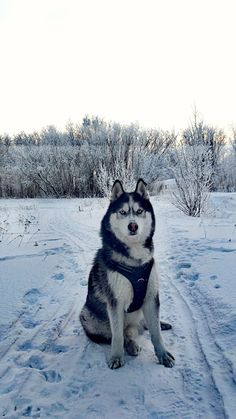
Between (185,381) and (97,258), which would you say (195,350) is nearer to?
(185,381)

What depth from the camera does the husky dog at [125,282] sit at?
10.4 ft

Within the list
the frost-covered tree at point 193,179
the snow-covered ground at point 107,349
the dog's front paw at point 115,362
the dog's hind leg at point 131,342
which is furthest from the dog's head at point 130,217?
the frost-covered tree at point 193,179

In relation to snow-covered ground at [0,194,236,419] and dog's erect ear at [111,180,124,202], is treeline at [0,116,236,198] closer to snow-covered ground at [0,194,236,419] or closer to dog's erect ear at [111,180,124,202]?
snow-covered ground at [0,194,236,419]

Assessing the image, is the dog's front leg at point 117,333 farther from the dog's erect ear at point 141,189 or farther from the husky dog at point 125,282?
the dog's erect ear at point 141,189

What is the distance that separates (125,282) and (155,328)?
22.4 inches

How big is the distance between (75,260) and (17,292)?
6.71 feet

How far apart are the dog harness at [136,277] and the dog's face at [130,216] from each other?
0.26 metres

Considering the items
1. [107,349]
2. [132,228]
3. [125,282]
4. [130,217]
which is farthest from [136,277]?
[107,349]

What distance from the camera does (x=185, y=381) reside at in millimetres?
2812

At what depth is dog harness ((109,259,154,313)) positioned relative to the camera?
10.5 feet

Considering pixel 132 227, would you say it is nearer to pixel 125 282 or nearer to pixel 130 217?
pixel 130 217

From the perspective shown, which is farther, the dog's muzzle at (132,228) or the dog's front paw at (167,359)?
the dog's muzzle at (132,228)

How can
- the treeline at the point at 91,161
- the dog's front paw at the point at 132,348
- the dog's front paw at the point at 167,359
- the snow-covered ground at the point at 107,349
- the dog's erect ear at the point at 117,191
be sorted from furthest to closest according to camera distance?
the treeline at the point at 91,161 → the dog's erect ear at the point at 117,191 → the dog's front paw at the point at 132,348 → the dog's front paw at the point at 167,359 → the snow-covered ground at the point at 107,349

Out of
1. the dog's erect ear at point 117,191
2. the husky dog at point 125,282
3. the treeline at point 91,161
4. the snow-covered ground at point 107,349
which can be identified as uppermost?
the treeline at point 91,161
